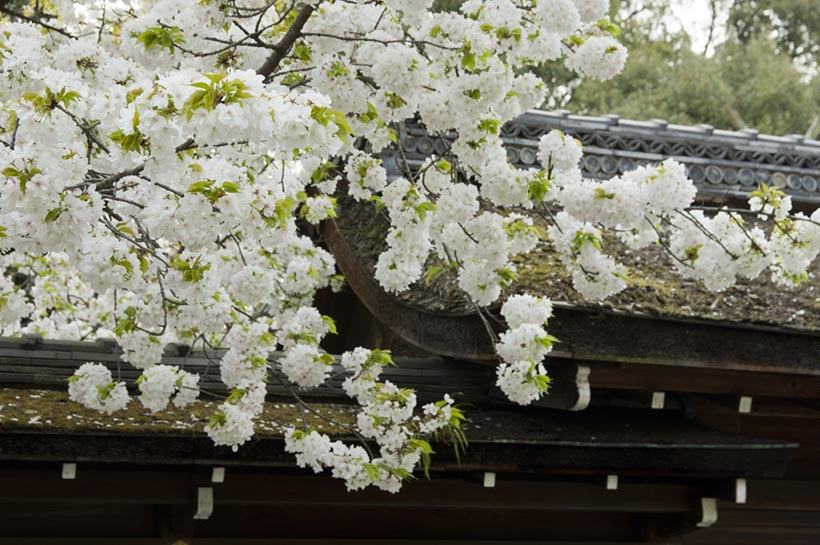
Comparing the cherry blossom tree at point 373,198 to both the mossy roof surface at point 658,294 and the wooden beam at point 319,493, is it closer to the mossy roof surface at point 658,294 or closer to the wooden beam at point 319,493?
the mossy roof surface at point 658,294

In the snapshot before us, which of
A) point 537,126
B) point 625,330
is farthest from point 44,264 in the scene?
point 625,330

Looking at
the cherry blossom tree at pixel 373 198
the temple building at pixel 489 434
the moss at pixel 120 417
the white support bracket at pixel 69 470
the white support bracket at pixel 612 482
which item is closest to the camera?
the cherry blossom tree at pixel 373 198

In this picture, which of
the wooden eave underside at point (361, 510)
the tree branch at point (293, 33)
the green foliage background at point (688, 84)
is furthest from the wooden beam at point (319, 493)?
the green foliage background at point (688, 84)

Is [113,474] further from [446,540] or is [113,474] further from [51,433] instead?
[446,540]

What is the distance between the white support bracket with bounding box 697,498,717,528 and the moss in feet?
6.64

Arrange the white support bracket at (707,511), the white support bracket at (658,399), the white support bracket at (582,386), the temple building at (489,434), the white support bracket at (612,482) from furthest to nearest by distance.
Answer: the white support bracket at (707,511), the white support bracket at (658,399), the white support bracket at (612,482), the white support bracket at (582,386), the temple building at (489,434)

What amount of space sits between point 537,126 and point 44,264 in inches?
165

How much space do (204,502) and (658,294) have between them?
2304 mm

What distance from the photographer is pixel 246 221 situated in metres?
4.04

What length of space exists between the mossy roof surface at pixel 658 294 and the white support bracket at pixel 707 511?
1112 mm

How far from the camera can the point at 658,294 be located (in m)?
5.64

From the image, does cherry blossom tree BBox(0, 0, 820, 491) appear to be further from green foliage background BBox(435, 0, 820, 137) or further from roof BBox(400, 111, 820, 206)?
green foliage background BBox(435, 0, 820, 137)

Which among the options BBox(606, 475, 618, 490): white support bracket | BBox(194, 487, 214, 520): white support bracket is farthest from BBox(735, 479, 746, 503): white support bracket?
BBox(194, 487, 214, 520): white support bracket

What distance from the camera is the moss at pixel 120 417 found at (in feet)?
15.4
